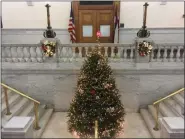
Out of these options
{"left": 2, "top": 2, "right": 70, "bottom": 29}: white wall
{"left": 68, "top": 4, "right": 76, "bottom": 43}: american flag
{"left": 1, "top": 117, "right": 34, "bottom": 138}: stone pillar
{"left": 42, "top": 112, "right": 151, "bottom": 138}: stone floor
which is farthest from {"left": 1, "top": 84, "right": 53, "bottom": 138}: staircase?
{"left": 2, "top": 2, "right": 70, "bottom": 29}: white wall

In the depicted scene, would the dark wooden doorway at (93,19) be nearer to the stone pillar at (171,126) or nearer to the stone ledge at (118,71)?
the stone ledge at (118,71)

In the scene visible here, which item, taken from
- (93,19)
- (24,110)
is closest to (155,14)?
(93,19)

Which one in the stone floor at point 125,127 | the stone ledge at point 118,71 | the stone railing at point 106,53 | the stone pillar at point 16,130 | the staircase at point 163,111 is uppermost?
the stone railing at point 106,53

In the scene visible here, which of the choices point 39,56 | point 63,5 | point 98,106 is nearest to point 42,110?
point 39,56

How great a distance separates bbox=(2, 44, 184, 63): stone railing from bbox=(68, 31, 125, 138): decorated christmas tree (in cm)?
168

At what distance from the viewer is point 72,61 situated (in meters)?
7.95

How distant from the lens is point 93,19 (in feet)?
34.7

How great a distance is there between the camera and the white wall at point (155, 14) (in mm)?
9867

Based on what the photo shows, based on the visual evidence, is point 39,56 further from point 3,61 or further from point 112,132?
point 112,132

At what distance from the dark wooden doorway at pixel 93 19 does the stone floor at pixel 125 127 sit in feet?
13.2

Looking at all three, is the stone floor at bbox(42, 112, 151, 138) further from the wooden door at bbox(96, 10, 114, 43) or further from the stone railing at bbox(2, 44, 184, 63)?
the wooden door at bbox(96, 10, 114, 43)

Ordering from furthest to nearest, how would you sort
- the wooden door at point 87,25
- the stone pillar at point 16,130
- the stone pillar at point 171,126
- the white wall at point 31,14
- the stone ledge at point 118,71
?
1. the wooden door at point 87,25
2. the white wall at point 31,14
3. the stone ledge at point 118,71
4. the stone pillar at point 16,130
5. the stone pillar at point 171,126

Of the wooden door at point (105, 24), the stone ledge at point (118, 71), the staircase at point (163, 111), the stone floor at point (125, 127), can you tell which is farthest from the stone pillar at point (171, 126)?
the wooden door at point (105, 24)

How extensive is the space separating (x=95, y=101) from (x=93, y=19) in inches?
212
